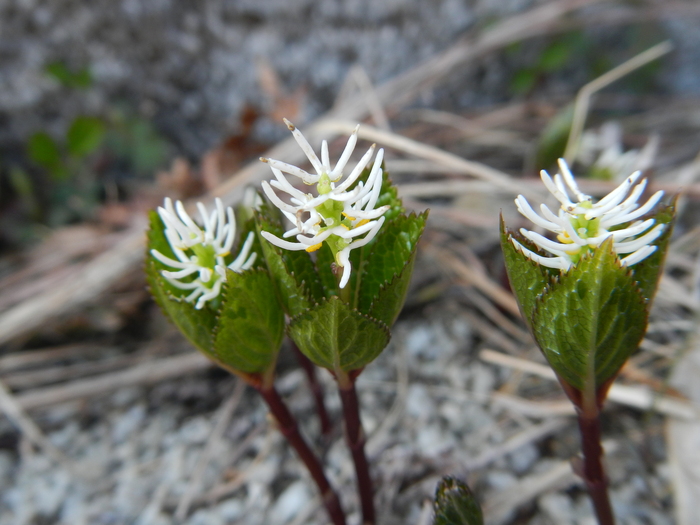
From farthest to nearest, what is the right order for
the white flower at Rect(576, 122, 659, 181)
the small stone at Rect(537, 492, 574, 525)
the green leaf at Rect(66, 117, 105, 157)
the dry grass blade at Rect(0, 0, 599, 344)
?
1. the green leaf at Rect(66, 117, 105, 157)
2. the white flower at Rect(576, 122, 659, 181)
3. the dry grass blade at Rect(0, 0, 599, 344)
4. the small stone at Rect(537, 492, 574, 525)

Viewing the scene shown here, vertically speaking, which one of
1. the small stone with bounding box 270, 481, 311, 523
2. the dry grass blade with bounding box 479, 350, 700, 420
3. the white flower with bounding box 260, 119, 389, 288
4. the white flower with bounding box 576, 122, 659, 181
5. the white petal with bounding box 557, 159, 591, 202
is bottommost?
the dry grass blade with bounding box 479, 350, 700, 420

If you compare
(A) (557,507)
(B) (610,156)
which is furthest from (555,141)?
(A) (557,507)

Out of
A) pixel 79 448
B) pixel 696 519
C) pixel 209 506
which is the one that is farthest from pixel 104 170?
pixel 696 519

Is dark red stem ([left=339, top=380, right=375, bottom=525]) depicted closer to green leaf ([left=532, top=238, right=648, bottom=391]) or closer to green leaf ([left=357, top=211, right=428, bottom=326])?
green leaf ([left=357, top=211, right=428, bottom=326])

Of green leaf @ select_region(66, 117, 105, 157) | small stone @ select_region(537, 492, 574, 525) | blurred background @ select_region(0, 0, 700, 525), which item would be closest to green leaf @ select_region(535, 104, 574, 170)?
blurred background @ select_region(0, 0, 700, 525)

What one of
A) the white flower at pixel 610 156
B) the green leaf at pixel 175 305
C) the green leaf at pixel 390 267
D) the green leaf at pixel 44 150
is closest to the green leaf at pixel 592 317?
the green leaf at pixel 390 267

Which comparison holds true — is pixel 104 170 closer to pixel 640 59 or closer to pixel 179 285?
pixel 179 285
